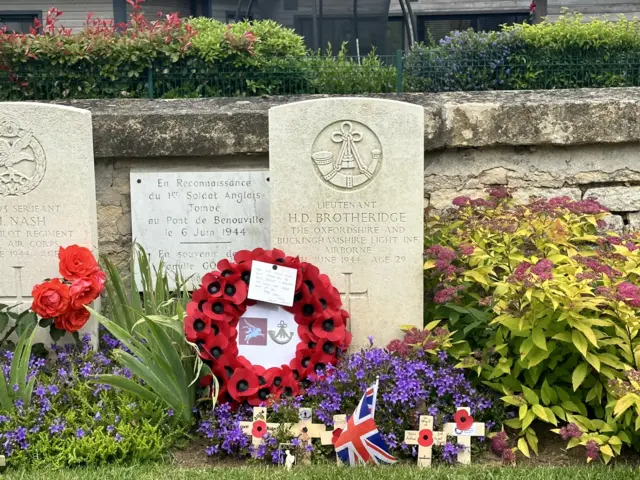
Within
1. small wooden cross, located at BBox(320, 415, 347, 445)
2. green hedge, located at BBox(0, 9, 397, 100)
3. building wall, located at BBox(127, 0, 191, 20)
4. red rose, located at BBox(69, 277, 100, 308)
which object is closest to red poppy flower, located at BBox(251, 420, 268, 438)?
small wooden cross, located at BBox(320, 415, 347, 445)

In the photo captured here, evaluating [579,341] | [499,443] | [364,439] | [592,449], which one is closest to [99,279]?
[364,439]

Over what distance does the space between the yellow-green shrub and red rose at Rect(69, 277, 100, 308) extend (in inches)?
67.9

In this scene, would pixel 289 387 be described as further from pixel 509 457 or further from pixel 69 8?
pixel 69 8

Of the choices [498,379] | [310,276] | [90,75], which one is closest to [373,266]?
[310,276]

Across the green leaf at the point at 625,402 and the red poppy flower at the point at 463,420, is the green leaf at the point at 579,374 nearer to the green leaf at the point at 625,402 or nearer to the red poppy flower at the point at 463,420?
the green leaf at the point at 625,402

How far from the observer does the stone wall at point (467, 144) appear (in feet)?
15.8

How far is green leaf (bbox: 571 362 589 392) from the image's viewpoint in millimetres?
3477

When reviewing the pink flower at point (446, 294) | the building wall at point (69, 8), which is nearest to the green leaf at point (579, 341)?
the pink flower at point (446, 294)

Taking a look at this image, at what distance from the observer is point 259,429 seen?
3613 millimetres

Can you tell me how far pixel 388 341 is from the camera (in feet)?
14.3

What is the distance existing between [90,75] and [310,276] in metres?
2.59

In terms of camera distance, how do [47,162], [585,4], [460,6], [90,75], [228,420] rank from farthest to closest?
[460,6], [585,4], [90,75], [47,162], [228,420]

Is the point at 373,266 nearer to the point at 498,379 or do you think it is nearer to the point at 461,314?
the point at 461,314

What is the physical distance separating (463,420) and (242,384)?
1038mm
